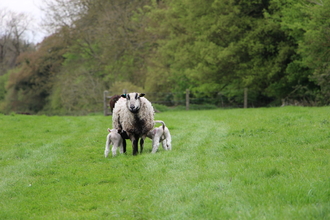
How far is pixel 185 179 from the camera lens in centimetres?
676

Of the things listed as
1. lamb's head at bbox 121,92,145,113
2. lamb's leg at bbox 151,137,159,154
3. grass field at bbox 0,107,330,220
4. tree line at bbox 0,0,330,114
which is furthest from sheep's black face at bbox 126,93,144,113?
tree line at bbox 0,0,330,114

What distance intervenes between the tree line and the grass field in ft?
36.1

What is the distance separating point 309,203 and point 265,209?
575 millimetres

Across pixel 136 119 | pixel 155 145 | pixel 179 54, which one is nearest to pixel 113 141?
pixel 136 119

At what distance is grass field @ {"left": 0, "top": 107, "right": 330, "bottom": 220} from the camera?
513cm

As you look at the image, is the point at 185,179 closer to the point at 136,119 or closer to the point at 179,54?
the point at 136,119

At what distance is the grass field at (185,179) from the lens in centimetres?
513

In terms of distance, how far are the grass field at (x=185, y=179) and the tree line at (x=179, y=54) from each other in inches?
434

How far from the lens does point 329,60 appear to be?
20.2 metres

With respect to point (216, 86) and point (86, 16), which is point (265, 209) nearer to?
point (216, 86)

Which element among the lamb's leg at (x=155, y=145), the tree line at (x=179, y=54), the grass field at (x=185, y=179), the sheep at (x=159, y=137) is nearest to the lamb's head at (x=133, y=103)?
the sheep at (x=159, y=137)

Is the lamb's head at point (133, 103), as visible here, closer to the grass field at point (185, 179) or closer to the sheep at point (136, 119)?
the sheep at point (136, 119)

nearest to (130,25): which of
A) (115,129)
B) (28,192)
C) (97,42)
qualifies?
(97,42)

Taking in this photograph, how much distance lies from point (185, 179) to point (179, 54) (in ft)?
78.8
